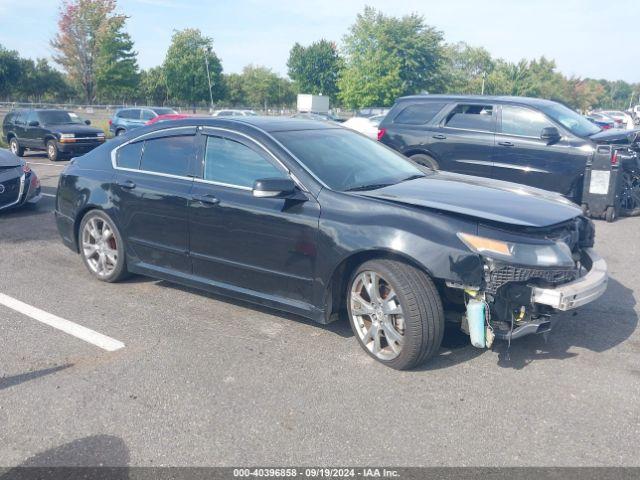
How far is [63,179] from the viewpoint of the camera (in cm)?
609

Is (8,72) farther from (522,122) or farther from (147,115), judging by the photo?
(522,122)

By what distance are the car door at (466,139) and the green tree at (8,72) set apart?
6032 cm

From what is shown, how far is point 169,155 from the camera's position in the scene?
203 inches

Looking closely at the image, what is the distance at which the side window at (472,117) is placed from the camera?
30.9 ft

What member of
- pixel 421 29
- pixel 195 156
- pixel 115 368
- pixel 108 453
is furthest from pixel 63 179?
pixel 421 29

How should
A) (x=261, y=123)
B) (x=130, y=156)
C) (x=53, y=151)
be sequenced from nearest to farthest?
(x=261, y=123)
(x=130, y=156)
(x=53, y=151)

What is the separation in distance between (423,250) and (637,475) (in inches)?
64.2

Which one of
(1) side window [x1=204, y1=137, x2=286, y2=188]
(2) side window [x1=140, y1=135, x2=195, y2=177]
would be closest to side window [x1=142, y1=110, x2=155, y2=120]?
(2) side window [x1=140, y1=135, x2=195, y2=177]

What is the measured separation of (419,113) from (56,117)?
13.9m

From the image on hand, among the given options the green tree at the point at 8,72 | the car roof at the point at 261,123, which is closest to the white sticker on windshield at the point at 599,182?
the car roof at the point at 261,123

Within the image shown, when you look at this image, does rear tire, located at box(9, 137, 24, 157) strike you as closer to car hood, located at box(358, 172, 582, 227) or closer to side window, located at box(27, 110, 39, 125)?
side window, located at box(27, 110, 39, 125)

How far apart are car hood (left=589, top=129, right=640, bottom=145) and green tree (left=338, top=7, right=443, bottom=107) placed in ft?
146

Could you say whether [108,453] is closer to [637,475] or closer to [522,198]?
[637,475]

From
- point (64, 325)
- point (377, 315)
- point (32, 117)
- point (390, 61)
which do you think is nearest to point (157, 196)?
point (64, 325)
